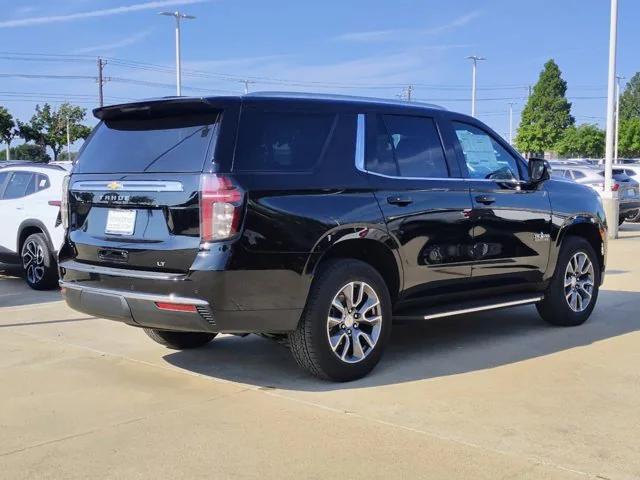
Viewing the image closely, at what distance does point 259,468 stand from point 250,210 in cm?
159

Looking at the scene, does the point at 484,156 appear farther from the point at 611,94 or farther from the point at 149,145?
the point at 611,94

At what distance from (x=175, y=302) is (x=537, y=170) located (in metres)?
3.64

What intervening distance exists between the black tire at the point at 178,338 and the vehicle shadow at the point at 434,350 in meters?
0.09

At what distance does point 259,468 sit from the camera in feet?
12.6

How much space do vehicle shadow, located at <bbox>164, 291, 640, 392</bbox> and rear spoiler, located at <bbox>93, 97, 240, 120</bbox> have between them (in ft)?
6.20

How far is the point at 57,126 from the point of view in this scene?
6141 cm

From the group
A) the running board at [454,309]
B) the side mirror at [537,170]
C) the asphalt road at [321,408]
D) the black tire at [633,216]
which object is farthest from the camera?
the black tire at [633,216]

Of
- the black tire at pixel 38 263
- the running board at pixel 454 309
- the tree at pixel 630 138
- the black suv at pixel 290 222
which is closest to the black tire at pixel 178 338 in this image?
the black suv at pixel 290 222

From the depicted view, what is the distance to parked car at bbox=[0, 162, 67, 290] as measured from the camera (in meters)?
9.35

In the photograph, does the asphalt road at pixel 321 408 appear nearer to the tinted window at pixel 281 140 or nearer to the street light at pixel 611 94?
the tinted window at pixel 281 140

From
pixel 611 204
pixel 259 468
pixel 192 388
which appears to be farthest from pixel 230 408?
pixel 611 204

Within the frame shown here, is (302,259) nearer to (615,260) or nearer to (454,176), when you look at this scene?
(454,176)

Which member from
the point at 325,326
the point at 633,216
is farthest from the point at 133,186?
the point at 633,216

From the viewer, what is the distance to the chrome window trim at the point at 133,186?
15.8ft
